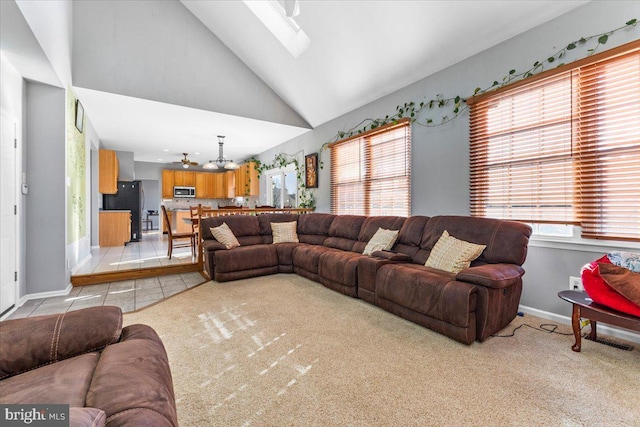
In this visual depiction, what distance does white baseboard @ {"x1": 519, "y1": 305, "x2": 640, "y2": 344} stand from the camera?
223 centimetres

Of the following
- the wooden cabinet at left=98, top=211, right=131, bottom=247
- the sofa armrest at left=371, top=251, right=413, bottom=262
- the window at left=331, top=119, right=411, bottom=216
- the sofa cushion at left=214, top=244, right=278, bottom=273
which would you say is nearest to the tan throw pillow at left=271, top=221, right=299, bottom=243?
the sofa cushion at left=214, top=244, right=278, bottom=273

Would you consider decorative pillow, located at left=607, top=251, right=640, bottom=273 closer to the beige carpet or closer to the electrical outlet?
the electrical outlet

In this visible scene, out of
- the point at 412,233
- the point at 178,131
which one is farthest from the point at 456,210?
the point at 178,131

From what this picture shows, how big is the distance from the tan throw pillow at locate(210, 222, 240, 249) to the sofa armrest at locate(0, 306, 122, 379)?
116 inches

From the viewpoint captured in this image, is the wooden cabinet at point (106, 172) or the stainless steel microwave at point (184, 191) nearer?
the wooden cabinet at point (106, 172)

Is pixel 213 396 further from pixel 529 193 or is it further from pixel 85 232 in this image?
pixel 85 232

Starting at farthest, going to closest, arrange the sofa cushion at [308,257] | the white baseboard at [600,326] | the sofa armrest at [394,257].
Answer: the sofa cushion at [308,257] < the sofa armrest at [394,257] < the white baseboard at [600,326]

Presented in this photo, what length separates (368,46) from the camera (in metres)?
3.64

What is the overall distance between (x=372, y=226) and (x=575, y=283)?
2110 mm

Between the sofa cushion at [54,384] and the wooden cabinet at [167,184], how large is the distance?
31.4ft

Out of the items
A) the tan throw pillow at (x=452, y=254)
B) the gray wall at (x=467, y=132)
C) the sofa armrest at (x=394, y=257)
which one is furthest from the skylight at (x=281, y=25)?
the tan throw pillow at (x=452, y=254)

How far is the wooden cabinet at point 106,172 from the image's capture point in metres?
6.56

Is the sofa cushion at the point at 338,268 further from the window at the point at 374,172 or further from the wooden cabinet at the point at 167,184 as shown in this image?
the wooden cabinet at the point at 167,184

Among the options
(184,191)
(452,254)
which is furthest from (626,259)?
(184,191)
